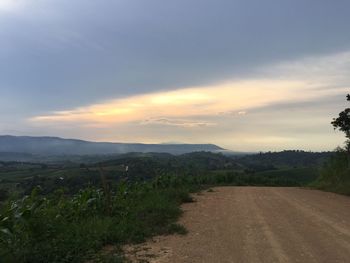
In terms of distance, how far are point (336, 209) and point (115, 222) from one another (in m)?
7.01

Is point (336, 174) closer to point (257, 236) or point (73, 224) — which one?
point (257, 236)

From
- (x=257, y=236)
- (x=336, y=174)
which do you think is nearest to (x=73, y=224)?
(x=257, y=236)

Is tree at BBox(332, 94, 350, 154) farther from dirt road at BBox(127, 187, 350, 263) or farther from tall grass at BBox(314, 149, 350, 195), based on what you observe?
dirt road at BBox(127, 187, 350, 263)

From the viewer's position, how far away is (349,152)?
22375 mm

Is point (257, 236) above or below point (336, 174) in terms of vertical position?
below

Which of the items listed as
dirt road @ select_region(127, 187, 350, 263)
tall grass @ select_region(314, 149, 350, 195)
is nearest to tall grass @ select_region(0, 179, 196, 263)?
dirt road @ select_region(127, 187, 350, 263)

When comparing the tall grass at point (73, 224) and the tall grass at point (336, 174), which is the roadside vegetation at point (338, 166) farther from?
the tall grass at point (73, 224)

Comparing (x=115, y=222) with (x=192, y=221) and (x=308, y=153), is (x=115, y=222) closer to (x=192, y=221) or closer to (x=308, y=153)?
(x=192, y=221)

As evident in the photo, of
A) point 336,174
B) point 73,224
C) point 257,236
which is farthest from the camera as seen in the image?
point 336,174

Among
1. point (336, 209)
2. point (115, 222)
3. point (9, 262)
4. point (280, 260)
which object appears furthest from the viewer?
point (336, 209)

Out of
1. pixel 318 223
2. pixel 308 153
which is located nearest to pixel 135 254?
pixel 318 223

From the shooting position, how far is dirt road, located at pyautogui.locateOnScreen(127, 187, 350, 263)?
773cm

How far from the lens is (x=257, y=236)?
30.7 feet

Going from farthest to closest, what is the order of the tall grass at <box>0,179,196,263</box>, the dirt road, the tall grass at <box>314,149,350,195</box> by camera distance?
1. the tall grass at <box>314,149,350,195</box>
2. the dirt road
3. the tall grass at <box>0,179,196,263</box>
